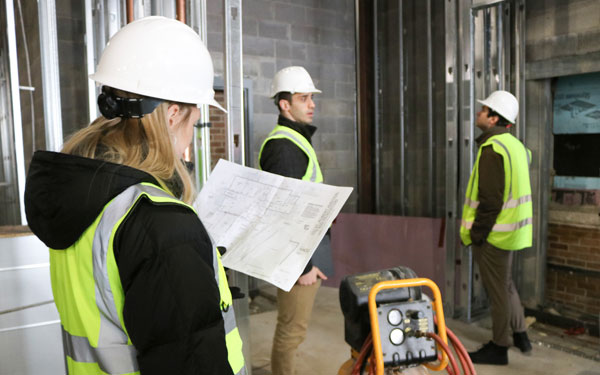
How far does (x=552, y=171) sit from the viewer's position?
4199 mm

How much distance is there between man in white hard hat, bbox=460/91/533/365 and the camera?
310 cm

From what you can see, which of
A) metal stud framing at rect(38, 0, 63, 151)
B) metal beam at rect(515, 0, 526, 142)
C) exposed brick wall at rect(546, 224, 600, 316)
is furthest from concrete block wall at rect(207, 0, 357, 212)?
exposed brick wall at rect(546, 224, 600, 316)

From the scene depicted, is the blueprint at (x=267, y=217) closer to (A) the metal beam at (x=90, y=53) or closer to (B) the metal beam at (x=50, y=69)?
(A) the metal beam at (x=90, y=53)

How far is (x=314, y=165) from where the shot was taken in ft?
7.74

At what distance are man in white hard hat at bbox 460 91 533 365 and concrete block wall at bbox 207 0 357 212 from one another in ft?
7.06

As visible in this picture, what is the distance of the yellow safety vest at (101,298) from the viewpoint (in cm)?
81

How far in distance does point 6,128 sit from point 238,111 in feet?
10.1

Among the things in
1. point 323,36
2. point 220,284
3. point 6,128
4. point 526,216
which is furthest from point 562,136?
point 6,128

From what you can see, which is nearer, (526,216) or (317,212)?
(317,212)

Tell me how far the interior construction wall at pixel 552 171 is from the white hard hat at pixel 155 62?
367 centimetres

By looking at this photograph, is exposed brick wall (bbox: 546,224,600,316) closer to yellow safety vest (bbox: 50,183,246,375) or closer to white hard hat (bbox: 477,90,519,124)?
white hard hat (bbox: 477,90,519,124)

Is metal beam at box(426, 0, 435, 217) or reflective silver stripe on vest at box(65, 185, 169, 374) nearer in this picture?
reflective silver stripe on vest at box(65, 185, 169, 374)

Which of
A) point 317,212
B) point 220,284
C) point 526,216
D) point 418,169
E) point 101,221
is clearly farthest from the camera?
point 418,169

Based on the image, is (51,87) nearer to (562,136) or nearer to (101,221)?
(101,221)
